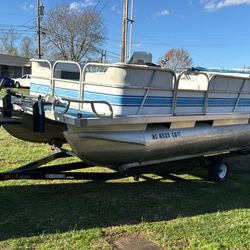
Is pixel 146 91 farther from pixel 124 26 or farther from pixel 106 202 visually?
pixel 124 26

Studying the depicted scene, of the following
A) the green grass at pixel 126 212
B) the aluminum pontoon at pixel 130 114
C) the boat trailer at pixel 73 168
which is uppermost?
the aluminum pontoon at pixel 130 114

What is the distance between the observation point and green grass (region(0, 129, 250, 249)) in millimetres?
4297

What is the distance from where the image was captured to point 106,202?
5430 millimetres

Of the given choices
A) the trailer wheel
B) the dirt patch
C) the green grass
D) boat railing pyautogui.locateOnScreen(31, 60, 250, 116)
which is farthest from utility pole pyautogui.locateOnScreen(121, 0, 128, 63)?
the dirt patch

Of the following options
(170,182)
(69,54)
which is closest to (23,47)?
(69,54)

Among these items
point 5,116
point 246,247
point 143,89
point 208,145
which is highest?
point 143,89

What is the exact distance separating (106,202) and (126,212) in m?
0.40

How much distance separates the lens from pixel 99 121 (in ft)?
15.5

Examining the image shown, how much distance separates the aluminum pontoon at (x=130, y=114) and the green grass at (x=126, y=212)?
1.30ft

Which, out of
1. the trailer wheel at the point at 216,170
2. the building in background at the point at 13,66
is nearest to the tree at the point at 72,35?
the building in background at the point at 13,66

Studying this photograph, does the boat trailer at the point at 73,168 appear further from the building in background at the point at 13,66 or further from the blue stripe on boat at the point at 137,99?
the building in background at the point at 13,66

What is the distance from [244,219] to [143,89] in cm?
188

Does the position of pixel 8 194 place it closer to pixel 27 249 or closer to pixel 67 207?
pixel 67 207

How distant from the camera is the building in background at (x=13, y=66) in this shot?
56.8 m
